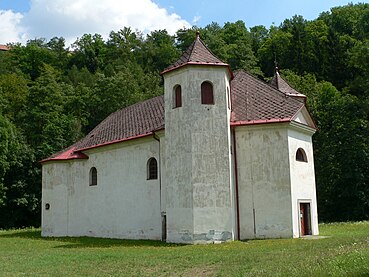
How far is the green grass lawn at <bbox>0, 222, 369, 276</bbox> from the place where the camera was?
432 inches

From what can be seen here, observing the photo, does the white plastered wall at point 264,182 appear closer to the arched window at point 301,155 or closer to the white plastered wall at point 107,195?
the arched window at point 301,155

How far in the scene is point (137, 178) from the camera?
24.8 meters

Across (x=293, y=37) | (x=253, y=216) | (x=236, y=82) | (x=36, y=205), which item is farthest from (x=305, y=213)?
(x=293, y=37)

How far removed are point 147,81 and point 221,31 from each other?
56.1 ft

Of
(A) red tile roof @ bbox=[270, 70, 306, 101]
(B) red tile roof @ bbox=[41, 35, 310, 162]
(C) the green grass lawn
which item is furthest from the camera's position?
(A) red tile roof @ bbox=[270, 70, 306, 101]

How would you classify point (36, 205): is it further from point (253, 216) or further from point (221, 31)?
point (221, 31)

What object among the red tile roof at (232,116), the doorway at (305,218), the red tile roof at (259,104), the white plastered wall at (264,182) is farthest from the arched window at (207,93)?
the doorway at (305,218)

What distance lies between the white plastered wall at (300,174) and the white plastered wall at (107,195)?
260 inches

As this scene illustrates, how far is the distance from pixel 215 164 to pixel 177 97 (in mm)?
3652

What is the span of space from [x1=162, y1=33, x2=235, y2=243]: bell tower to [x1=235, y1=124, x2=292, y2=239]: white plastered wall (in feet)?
3.28

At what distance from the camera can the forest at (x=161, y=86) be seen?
39.2 m

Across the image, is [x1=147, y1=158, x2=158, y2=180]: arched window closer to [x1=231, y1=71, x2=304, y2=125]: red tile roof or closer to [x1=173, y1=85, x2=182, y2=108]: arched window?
[x1=173, y1=85, x2=182, y2=108]: arched window

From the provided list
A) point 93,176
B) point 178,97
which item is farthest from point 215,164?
point 93,176

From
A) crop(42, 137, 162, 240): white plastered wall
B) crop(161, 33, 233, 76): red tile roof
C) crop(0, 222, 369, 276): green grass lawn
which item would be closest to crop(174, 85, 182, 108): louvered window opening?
crop(161, 33, 233, 76): red tile roof
